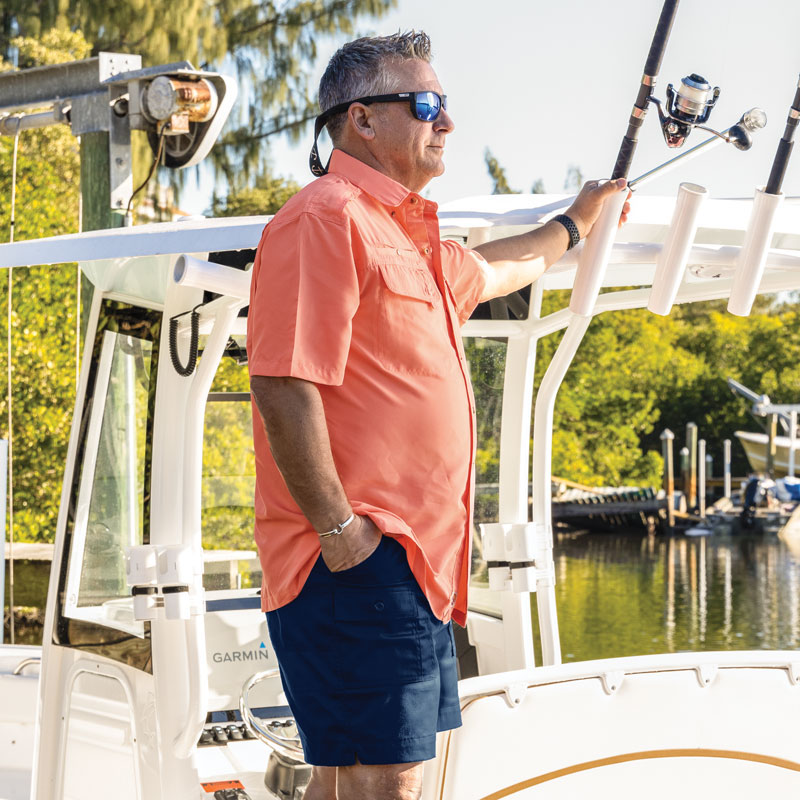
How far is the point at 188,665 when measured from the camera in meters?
3.17

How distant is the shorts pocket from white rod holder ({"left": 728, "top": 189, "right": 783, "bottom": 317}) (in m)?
1.10

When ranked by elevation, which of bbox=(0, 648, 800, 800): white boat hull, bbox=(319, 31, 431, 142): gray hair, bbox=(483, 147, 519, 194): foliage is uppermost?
bbox=(483, 147, 519, 194): foliage

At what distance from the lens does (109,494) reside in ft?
11.5

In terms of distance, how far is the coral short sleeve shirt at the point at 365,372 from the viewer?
1949 millimetres

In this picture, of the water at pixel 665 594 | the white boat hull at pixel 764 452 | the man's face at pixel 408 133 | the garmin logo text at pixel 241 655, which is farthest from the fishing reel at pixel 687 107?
the white boat hull at pixel 764 452

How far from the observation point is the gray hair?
83.8 inches

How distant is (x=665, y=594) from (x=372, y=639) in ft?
105

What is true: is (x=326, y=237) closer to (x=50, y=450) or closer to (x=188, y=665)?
(x=188, y=665)

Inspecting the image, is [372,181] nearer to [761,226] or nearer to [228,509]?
[761,226]

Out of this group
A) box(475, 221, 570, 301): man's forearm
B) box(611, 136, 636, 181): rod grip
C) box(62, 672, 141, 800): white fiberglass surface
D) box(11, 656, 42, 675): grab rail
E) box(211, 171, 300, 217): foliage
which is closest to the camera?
box(475, 221, 570, 301): man's forearm

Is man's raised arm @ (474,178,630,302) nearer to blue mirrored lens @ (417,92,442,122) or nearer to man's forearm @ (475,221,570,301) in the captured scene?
man's forearm @ (475,221,570,301)

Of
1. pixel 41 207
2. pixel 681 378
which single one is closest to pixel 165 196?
pixel 41 207

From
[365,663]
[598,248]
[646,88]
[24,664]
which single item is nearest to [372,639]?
[365,663]

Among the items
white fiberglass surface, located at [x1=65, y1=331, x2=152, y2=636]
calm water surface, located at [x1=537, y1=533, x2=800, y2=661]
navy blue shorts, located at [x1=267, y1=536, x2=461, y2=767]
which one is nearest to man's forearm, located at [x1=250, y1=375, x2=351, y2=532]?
navy blue shorts, located at [x1=267, y1=536, x2=461, y2=767]
